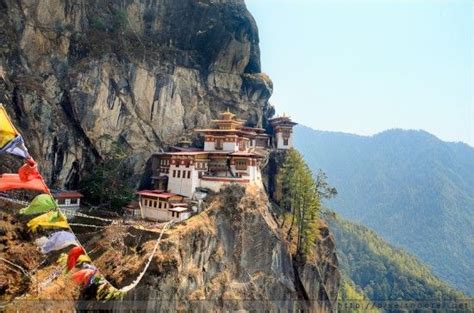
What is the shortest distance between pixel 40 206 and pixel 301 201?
33.3 meters

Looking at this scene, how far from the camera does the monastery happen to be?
36.5 metres

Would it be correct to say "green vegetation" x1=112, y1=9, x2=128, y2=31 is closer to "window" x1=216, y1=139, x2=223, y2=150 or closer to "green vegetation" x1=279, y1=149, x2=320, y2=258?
"window" x1=216, y1=139, x2=223, y2=150

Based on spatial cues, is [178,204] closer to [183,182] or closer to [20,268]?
[183,182]

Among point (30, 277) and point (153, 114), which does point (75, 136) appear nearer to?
point (153, 114)

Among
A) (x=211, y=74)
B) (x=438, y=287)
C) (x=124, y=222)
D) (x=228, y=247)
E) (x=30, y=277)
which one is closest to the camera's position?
(x=30, y=277)

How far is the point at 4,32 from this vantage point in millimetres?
36625

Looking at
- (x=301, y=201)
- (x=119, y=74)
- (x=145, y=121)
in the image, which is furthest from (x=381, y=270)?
(x=119, y=74)

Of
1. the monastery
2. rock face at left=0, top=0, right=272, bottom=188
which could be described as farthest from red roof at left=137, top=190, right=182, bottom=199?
rock face at left=0, top=0, right=272, bottom=188

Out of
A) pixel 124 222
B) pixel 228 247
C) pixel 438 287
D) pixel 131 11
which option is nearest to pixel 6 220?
pixel 124 222

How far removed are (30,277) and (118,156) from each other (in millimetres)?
16289

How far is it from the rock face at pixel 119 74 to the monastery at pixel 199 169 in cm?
422

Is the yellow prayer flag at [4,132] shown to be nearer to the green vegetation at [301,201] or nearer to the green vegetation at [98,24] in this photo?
the green vegetation at [98,24]

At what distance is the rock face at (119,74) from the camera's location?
37156 mm

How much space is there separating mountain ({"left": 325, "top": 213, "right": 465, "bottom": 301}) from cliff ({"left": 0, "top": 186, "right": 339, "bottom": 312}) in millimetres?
61666
